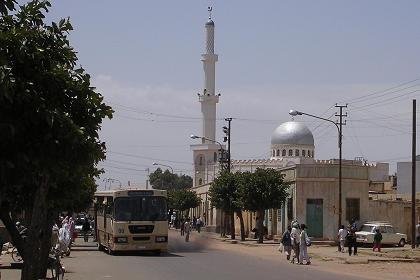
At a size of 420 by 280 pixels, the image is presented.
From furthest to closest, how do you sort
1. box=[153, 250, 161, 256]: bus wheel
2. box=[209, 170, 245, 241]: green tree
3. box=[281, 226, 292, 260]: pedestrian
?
box=[209, 170, 245, 241]: green tree
box=[153, 250, 161, 256]: bus wheel
box=[281, 226, 292, 260]: pedestrian

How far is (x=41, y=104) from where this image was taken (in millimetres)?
7695

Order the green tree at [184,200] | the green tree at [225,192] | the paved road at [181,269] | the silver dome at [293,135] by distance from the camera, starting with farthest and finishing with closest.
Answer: the silver dome at [293,135]
the green tree at [184,200]
the green tree at [225,192]
the paved road at [181,269]

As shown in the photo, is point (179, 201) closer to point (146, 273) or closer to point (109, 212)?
point (109, 212)

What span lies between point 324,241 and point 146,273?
2910 cm

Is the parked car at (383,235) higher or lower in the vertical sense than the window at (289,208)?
lower

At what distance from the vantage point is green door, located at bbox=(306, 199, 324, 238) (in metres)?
52.3

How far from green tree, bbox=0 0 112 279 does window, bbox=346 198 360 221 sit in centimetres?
4564

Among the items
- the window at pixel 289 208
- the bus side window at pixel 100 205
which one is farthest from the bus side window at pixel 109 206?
the window at pixel 289 208

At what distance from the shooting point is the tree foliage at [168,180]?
162625mm

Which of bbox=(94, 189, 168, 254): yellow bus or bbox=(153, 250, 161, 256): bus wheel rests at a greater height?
bbox=(94, 189, 168, 254): yellow bus

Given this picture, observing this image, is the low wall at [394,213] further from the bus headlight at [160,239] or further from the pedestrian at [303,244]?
the pedestrian at [303,244]

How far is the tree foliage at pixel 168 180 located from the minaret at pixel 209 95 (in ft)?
161

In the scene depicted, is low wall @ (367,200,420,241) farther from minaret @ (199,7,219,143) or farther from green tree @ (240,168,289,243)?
minaret @ (199,7,219,143)

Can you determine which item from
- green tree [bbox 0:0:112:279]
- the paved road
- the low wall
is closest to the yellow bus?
the paved road
